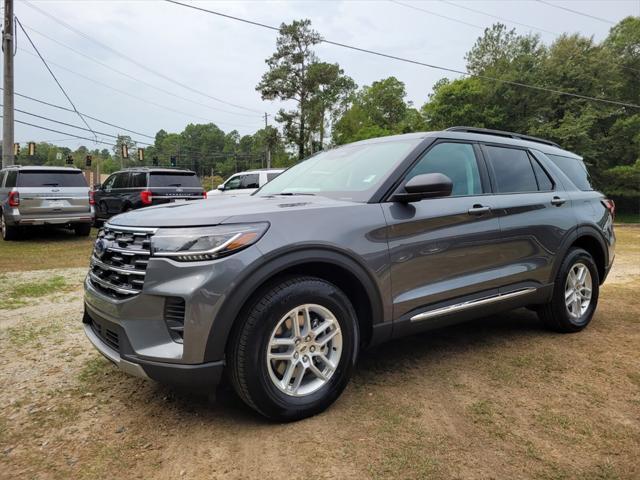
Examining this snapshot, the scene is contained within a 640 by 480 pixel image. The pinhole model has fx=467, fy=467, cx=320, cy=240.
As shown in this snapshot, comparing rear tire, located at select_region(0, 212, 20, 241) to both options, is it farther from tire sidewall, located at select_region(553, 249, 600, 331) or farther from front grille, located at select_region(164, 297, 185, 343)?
tire sidewall, located at select_region(553, 249, 600, 331)

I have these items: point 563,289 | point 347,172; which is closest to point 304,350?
point 347,172

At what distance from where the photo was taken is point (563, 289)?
4.20 m

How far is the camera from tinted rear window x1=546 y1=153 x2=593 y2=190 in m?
4.56

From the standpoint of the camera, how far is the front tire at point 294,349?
7.97 ft

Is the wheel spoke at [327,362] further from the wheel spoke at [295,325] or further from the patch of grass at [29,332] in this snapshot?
the patch of grass at [29,332]

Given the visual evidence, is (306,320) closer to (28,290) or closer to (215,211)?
(215,211)

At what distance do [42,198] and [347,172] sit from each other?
32.7ft

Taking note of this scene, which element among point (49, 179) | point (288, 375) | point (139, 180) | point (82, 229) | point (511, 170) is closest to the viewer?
point (288, 375)

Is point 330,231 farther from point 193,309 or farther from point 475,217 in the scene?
point 475,217

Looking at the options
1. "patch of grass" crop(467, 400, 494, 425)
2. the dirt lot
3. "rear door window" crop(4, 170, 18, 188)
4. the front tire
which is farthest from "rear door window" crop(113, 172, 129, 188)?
"patch of grass" crop(467, 400, 494, 425)

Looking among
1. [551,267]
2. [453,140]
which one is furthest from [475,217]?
[551,267]

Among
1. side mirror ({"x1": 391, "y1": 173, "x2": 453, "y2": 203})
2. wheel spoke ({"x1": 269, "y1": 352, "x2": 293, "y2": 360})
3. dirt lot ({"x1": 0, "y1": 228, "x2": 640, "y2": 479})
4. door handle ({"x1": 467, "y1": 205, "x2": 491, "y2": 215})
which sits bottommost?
dirt lot ({"x1": 0, "y1": 228, "x2": 640, "y2": 479})

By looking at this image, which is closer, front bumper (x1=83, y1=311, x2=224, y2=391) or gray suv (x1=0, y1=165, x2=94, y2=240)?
front bumper (x1=83, y1=311, x2=224, y2=391)

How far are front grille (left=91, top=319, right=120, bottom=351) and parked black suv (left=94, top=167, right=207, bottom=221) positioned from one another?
29.5ft
